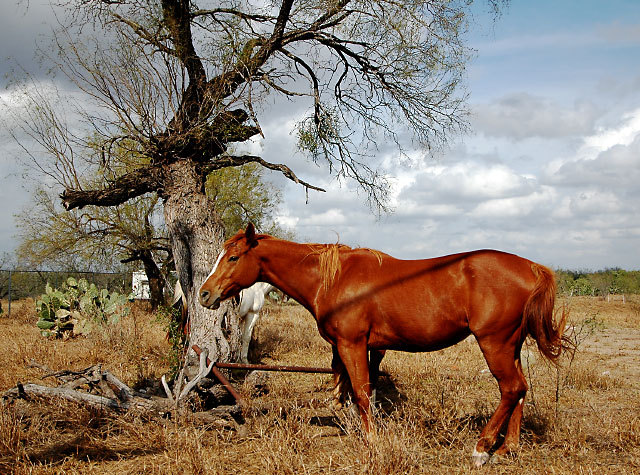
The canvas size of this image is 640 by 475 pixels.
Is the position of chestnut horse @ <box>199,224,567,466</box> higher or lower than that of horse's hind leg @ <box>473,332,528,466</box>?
higher

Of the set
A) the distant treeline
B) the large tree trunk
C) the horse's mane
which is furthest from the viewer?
the distant treeline

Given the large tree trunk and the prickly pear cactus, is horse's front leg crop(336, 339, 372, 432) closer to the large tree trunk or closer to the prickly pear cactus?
the large tree trunk

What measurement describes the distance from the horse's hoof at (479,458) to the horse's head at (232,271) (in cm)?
288

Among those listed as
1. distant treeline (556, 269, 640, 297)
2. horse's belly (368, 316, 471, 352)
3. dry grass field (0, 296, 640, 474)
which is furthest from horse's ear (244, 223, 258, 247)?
distant treeline (556, 269, 640, 297)

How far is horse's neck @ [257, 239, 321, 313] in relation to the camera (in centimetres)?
561

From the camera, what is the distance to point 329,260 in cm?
555

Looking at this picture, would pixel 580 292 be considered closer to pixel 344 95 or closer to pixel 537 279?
pixel 344 95

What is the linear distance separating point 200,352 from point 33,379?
3.43m

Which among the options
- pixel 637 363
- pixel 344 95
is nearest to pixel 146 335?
pixel 344 95

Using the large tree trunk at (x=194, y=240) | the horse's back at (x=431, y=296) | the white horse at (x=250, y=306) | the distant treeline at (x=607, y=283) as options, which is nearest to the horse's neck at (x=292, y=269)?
the horse's back at (x=431, y=296)

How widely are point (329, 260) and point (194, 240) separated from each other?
2.94 metres

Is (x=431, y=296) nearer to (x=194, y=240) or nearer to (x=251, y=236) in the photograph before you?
(x=251, y=236)

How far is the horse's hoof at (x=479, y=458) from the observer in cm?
452

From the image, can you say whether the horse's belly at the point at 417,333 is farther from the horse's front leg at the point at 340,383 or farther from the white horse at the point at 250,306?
the white horse at the point at 250,306
